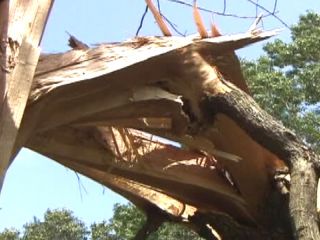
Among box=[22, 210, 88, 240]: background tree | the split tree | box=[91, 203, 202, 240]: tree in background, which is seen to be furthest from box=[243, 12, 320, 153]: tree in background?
box=[22, 210, 88, 240]: background tree

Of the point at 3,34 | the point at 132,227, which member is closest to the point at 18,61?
the point at 3,34

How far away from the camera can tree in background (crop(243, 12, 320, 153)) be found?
1246 cm

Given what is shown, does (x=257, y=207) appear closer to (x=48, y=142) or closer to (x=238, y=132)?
(x=238, y=132)

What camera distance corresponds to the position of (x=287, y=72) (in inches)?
554

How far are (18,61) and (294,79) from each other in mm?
10942

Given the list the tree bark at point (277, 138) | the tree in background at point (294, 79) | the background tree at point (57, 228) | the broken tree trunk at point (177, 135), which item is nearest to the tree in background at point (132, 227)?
the tree in background at point (294, 79)

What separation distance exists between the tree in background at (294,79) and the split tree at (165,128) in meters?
7.13

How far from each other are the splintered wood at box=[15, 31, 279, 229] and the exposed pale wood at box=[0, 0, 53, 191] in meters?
0.36

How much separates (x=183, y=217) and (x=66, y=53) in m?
1.63

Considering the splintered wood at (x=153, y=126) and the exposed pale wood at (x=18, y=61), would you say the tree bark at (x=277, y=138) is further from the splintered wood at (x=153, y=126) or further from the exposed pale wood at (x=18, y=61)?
the exposed pale wood at (x=18, y=61)

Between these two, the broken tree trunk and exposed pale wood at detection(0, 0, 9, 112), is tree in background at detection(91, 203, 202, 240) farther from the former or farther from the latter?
exposed pale wood at detection(0, 0, 9, 112)

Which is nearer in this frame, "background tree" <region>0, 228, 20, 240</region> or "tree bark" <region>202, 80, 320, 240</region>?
"tree bark" <region>202, 80, 320, 240</region>

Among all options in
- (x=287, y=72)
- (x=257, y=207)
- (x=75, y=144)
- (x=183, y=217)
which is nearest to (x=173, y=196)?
(x=183, y=217)

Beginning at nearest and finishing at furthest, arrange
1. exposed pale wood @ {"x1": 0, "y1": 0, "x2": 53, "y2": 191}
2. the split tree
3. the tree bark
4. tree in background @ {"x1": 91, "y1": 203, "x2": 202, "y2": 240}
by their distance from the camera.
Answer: exposed pale wood @ {"x1": 0, "y1": 0, "x2": 53, "y2": 191} < the split tree < the tree bark < tree in background @ {"x1": 91, "y1": 203, "x2": 202, "y2": 240}
